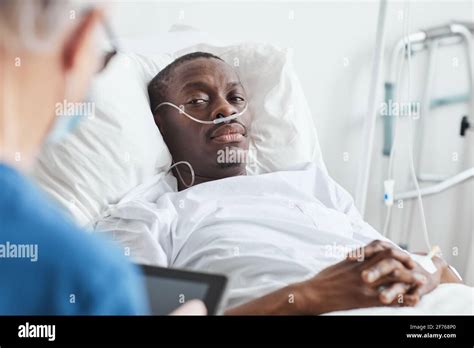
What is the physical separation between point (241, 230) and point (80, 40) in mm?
667

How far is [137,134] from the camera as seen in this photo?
1.34 meters

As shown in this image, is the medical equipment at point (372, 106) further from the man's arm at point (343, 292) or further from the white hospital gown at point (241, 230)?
the man's arm at point (343, 292)

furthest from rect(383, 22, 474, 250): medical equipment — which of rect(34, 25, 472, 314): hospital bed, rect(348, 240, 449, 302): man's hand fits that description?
rect(348, 240, 449, 302): man's hand

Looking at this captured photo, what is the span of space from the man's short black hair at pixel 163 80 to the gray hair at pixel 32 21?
937 millimetres

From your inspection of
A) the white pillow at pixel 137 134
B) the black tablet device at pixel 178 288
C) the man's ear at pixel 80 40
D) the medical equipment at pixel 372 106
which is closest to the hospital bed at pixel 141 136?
the white pillow at pixel 137 134

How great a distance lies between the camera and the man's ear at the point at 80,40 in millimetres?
507

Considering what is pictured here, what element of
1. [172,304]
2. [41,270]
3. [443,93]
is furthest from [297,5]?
[41,270]

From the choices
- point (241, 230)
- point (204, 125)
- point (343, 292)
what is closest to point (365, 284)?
point (343, 292)

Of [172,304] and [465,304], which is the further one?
[465,304]

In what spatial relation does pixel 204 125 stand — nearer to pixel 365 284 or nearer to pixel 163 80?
pixel 163 80

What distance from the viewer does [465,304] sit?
1030mm

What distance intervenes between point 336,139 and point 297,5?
1.19 feet

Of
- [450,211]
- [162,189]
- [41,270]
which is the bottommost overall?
[450,211]
